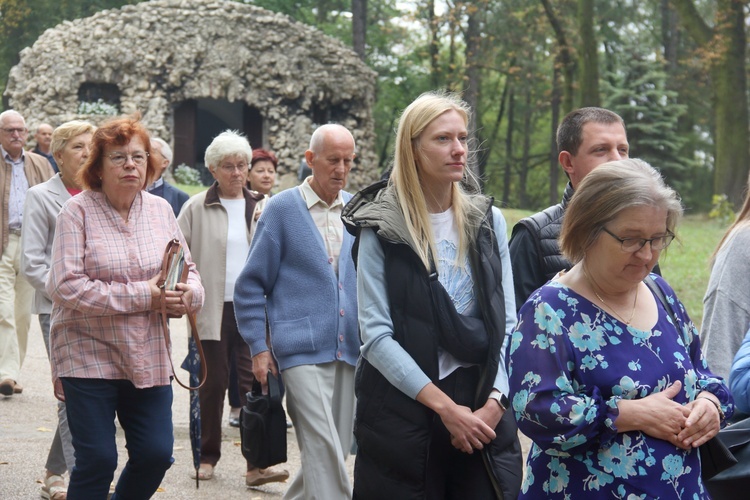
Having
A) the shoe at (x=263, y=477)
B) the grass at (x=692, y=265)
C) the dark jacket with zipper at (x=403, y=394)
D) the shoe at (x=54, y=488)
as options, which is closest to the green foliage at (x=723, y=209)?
the grass at (x=692, y=265)

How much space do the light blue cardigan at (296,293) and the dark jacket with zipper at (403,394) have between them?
1.32 m

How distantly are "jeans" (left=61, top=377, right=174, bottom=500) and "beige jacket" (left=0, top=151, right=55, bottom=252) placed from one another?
16.8ft

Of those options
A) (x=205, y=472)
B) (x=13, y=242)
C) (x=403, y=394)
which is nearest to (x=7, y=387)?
(x=13, y=242)

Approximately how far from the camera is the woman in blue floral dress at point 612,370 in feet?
10.4

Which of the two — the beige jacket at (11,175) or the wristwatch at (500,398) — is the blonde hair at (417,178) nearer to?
the wristwatch at (500,398)

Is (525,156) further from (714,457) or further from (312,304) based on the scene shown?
(714,457)

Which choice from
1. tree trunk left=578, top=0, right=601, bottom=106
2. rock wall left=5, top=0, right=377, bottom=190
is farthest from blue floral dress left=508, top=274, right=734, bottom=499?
rock wall left=5, top=0, right=377, bottom=190

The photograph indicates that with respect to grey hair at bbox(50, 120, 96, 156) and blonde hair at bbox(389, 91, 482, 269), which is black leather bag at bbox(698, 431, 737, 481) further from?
grey hair at bbox(50, 120, 96, 156)

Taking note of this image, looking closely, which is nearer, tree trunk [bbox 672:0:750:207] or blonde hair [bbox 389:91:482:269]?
blonde hair [bbox 389:91:482:269]

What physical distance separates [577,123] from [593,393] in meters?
2.10

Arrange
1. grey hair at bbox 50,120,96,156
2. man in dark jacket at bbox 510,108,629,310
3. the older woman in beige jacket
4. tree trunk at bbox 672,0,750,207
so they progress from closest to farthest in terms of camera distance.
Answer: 1. man in dark jacket at bbox 510,108,629,310
2. grey hair at bbox 50,120,96,156
3. the older woman in beige jacket
4. tree trunk at bbox 672,0,750,207

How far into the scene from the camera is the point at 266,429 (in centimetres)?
562

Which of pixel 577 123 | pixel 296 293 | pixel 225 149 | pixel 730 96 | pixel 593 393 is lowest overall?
pixel 296 293

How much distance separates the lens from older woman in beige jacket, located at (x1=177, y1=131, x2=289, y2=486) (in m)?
7.79
